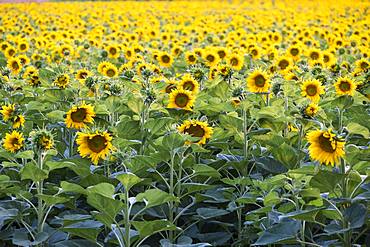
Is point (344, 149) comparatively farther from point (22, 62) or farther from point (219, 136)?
point (22, 62)

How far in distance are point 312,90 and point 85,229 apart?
174cm

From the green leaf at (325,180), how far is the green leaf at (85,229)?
0.81 meters

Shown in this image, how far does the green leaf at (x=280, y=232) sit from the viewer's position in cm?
230

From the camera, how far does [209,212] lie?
2764 mm

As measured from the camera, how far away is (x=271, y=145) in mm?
3037

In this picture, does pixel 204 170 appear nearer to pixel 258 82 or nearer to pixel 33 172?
pixel 33 172

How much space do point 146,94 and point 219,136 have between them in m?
0.43

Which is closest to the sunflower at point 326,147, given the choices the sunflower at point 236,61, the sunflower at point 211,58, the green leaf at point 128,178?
the green leaf at point 128,178

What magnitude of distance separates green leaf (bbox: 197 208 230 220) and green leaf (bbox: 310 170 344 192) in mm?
535

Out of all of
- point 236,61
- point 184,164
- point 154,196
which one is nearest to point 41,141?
point 154,196

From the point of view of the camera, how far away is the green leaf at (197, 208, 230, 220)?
2.73 m

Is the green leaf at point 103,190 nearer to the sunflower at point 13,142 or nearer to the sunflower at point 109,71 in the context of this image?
the sunflower at point 13,142

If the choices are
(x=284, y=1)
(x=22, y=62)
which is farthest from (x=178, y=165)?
(x=284, y=1)

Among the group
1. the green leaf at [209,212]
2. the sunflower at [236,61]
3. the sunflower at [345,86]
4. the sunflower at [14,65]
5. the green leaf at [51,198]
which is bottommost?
the green leaf at [209,212]
